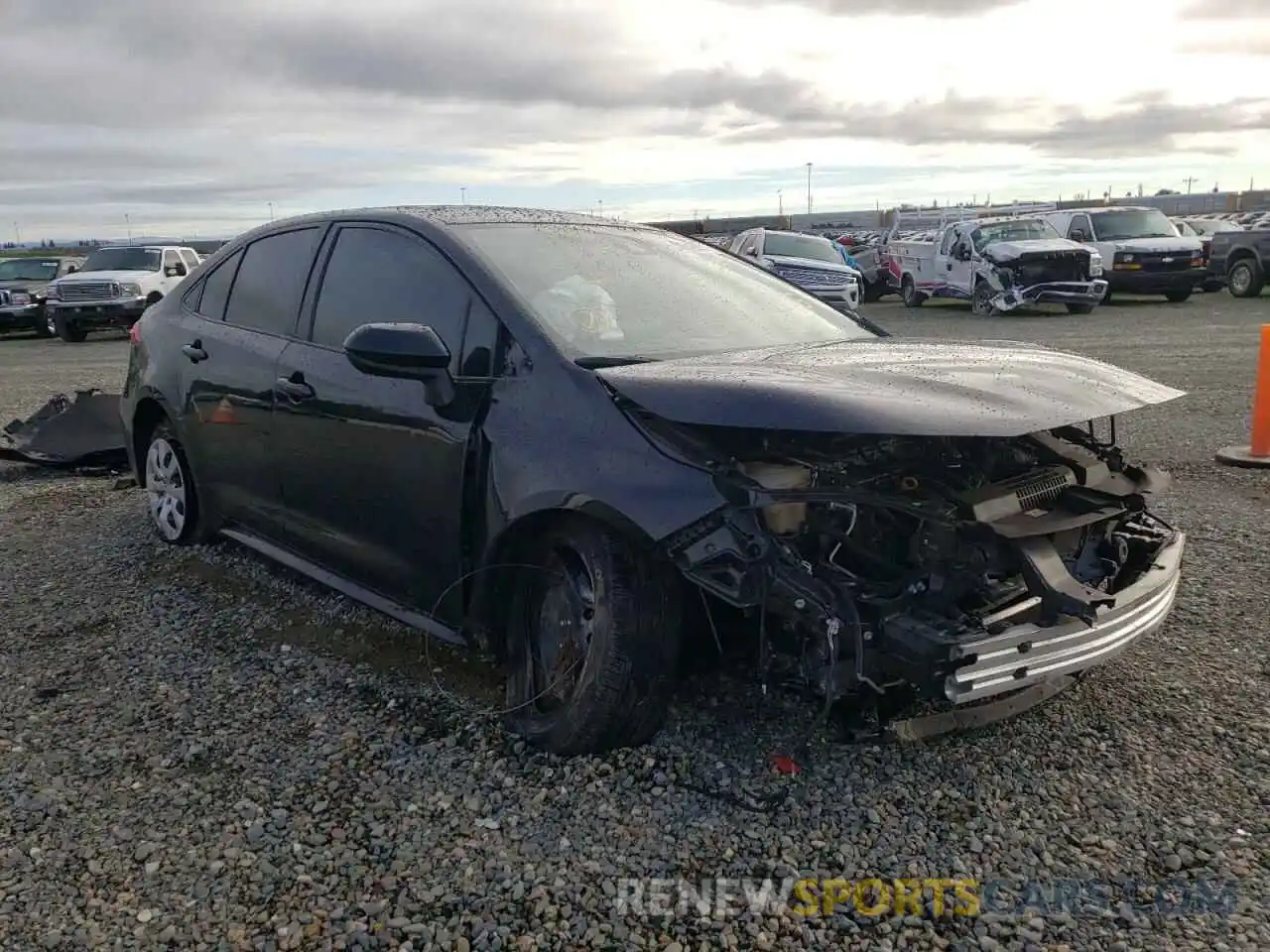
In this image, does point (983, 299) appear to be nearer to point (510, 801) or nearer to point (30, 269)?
point (510, 801)

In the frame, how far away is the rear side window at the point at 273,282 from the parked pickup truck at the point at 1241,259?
71.2ft

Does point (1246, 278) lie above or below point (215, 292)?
below

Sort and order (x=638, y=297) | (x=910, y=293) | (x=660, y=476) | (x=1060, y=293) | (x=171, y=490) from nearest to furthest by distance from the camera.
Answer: (x=660, y=476) → (x=638, y=297) → (x=171, y=490) → (x=1060, y=293) → (x=910, y=293)

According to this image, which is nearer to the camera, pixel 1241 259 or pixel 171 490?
pixel 171 490

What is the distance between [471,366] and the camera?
11.5ft

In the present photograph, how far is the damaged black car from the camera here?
2.82 metres

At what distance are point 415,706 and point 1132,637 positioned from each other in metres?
2.27

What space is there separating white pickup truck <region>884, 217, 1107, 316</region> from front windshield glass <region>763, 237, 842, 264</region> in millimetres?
2645

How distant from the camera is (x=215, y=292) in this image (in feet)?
16.9

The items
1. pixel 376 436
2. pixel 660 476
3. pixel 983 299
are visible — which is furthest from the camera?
pixel 983 299

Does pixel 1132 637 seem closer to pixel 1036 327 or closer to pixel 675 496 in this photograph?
pixel 675 496

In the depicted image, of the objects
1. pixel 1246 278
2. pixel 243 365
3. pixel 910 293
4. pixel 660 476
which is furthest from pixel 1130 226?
pixel 660 476

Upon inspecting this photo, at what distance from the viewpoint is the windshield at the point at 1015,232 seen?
20219 mm

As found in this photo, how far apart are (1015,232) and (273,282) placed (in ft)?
59.8
